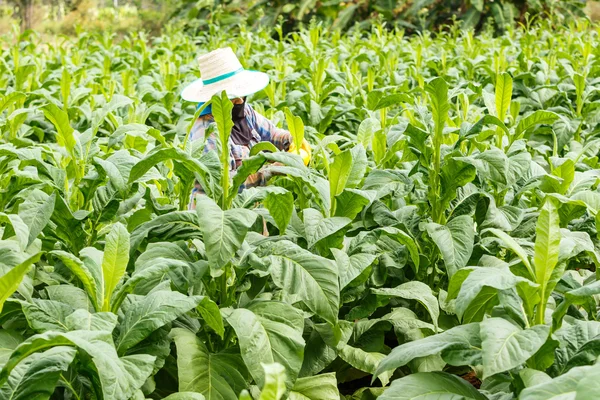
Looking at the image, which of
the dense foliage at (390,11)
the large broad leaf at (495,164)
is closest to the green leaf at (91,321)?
the large broad leaf at (495,164)

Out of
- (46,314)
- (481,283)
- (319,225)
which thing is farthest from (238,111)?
(481,283)

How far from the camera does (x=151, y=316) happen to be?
2.09 metres

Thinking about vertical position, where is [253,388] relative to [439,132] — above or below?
below

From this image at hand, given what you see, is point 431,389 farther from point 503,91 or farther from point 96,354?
point 503,91

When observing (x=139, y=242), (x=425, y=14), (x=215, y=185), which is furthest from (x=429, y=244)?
(x=425, y=14)

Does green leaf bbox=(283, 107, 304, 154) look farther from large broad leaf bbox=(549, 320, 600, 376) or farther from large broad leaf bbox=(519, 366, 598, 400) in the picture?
large broad leaf bbox=(519, 366, 598, 400)

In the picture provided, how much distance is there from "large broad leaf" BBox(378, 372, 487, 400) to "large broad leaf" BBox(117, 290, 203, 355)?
56 cm

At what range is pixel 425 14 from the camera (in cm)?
1617

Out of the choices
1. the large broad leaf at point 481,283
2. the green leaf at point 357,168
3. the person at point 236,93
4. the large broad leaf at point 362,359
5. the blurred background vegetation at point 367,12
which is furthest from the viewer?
the blurred background vegetation at point 367,12

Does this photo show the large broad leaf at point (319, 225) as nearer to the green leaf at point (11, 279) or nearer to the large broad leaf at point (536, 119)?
the green leaf at point (11, 279)

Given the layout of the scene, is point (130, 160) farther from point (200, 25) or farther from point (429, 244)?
point (200, 25)

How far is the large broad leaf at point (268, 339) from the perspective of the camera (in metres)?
2.20

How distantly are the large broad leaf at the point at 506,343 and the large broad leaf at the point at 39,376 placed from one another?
3.18 feet

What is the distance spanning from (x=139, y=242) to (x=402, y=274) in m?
1.05
